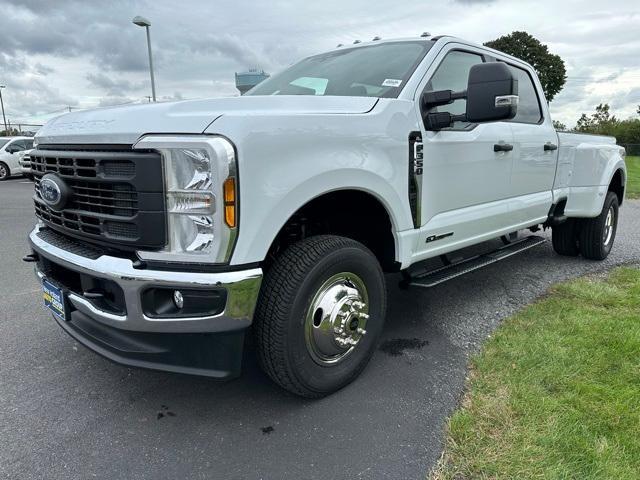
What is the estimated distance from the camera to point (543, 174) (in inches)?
181

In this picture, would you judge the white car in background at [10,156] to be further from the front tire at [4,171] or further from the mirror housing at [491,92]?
the mirror housing at [491,92]

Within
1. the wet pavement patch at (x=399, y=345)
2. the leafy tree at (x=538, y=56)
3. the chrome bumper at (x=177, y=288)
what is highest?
the leafy tree at (x=538, y=56)

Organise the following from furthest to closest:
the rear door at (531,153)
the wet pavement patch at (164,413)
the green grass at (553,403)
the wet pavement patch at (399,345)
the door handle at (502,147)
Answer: the rear door at (531,153), the door handle at (502,147), the wet pavement patch at (399,345), the wet pavement patch at (164,413), the green grass at (553,403)

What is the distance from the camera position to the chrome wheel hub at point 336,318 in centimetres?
257

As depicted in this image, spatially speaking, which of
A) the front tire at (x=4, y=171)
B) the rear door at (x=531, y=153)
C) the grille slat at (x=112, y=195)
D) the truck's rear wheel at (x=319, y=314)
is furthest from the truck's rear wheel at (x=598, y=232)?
the front tire at (x=4, y=171)

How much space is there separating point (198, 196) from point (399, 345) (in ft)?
6.33

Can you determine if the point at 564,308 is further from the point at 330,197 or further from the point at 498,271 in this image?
the point at 330,197

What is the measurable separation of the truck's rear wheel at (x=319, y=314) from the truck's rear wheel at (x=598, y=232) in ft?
12.0

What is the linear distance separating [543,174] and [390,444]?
3181 millimetres

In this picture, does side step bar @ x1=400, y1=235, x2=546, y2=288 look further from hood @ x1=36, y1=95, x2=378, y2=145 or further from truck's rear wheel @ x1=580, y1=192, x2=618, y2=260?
hood @ x1=36, y1=95, x2=378, y2=145

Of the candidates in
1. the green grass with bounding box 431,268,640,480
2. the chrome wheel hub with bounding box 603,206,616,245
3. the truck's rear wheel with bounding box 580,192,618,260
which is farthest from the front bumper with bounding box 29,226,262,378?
the chrome wheel hub with bounding box 603,206,616,245

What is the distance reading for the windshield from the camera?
10.6 ft

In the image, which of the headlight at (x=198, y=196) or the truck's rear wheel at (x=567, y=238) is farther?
the truck's rear wheel at (x=567, y=238)

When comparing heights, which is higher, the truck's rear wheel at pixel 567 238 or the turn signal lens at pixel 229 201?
the turn signal lens at pixel 229 201
